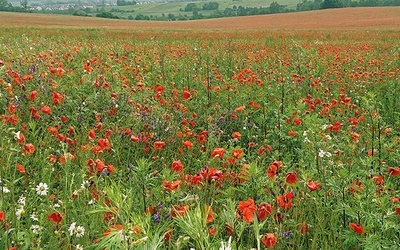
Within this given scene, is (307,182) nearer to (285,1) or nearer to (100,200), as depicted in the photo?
(100,200)

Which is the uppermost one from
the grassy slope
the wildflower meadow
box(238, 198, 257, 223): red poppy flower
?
the grassy slope

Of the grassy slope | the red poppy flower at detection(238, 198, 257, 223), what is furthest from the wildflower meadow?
the grassy slope

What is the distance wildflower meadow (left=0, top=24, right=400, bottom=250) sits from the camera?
2002 mm

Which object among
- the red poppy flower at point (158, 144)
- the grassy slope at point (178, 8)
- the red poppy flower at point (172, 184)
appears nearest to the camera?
the red poppy flower at point (172, 184)

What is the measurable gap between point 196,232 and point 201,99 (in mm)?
4022

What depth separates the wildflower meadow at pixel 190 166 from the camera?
2002 millimetres

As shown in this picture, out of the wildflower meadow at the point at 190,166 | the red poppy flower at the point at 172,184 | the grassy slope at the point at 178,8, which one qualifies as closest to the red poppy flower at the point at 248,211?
the wildflower meadow at the point at 190,166

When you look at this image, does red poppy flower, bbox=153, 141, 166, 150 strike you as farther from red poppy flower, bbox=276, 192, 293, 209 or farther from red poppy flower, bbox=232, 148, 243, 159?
red poppy flower, bbox=276, 192, 293, 209

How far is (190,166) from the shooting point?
3801 mm

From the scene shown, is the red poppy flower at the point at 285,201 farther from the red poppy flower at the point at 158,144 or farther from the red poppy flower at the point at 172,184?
the red poppy flower at the point at 158,144

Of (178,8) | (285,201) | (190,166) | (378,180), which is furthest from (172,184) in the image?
(178,8)

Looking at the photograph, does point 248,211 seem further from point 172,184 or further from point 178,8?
point 178,8

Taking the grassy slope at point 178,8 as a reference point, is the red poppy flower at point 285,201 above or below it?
below

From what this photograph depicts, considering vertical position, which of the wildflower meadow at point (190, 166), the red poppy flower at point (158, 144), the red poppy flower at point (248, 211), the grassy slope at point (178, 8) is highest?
the grassy slope at point (178, 8)
